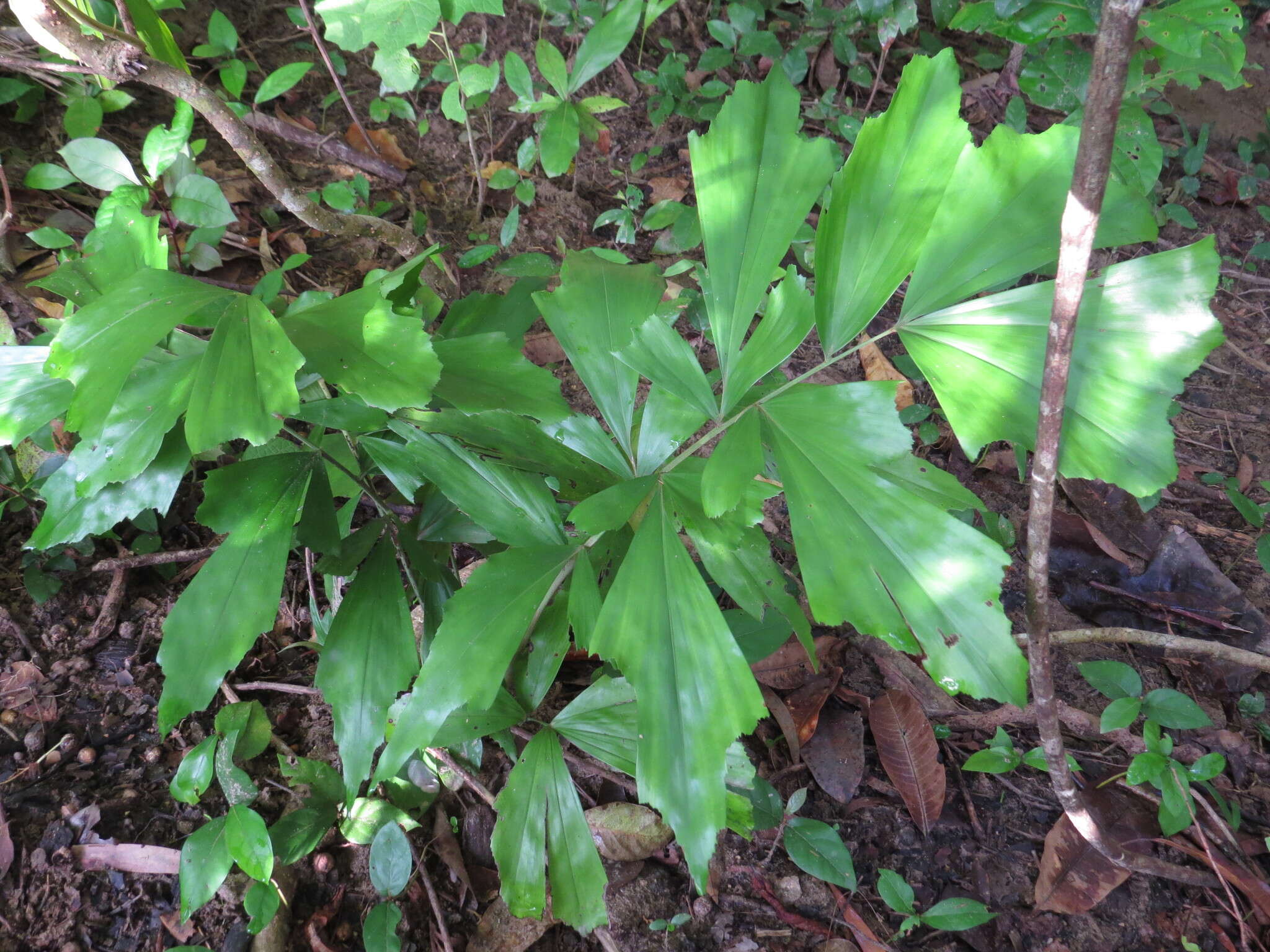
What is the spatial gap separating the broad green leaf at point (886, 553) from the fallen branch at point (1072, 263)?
0.58 ft

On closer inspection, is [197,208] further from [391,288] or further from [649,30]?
[649,30]

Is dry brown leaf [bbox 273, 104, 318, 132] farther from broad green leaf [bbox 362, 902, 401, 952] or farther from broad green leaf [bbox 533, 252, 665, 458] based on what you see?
broad green leaf [bbox 362, 902, 401, 952]

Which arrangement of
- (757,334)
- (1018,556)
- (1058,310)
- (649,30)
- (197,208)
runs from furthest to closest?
(649,30), (1018,556), (197,208), (757,334), (1058,310)

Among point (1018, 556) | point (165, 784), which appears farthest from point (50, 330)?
point (1018, 556)

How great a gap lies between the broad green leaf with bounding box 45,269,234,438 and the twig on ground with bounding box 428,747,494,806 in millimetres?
961

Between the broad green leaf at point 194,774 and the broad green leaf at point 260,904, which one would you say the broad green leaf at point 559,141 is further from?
the broad green leaf at point 260,904

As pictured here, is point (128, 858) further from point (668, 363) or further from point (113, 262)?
point (668, 363)

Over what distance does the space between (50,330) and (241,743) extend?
0.95 meters

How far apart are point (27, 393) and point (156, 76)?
0.71m

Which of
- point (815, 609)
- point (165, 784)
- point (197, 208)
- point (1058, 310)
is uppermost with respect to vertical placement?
point (1058, 310)

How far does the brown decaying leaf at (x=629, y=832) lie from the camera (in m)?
1.58

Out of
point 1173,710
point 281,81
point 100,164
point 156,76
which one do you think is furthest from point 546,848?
point 281,81

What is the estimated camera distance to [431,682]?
40.0 inches

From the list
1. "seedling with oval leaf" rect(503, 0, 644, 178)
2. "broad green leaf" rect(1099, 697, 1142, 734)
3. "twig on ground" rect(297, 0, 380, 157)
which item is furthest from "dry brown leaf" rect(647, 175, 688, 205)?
"broad green leaf" rect(1099, 697, 1142, 734)
